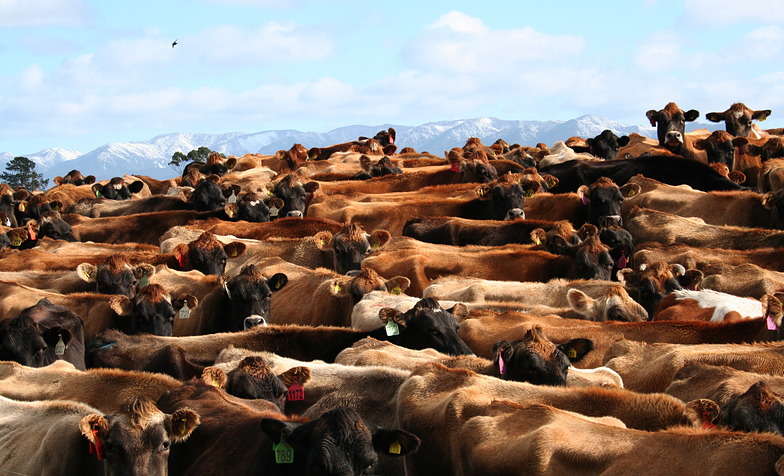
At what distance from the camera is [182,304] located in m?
11.5

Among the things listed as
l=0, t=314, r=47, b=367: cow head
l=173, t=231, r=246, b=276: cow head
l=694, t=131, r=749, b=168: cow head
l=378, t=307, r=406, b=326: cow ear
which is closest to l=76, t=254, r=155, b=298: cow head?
l=173, t=231, r=246, b=276: cow head

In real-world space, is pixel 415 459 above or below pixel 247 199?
below

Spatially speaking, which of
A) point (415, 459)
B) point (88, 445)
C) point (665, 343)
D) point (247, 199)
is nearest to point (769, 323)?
point (665, 343)

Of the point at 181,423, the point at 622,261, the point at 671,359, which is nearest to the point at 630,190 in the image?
the point at 622,261

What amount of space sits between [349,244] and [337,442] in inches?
337

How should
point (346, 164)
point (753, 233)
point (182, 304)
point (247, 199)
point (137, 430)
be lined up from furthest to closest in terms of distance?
point (346, 164) < point (247, 199) < point (753, 233) < point (182, 304) < point (137, 430)

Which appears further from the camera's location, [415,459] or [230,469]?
[415,459]

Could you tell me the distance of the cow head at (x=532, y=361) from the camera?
8.02 meters

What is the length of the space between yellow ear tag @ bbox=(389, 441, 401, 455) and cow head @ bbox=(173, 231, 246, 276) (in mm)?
8279

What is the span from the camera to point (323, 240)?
1458 centimetres

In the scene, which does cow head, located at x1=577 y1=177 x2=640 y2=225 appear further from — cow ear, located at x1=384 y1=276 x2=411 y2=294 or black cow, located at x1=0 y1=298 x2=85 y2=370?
black cow, located at x1=0 y1=298 x2=85 y2=370

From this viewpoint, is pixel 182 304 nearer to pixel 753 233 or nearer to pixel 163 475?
pixel 163 475

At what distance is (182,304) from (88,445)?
15.6ft

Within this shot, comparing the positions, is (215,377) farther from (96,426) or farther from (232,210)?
(232,210)
